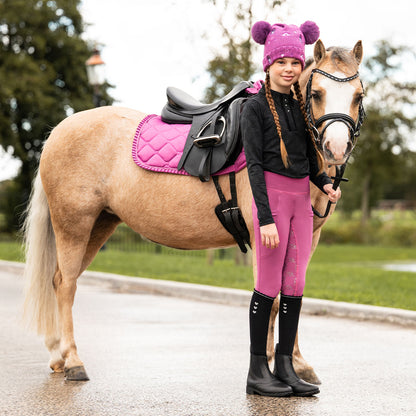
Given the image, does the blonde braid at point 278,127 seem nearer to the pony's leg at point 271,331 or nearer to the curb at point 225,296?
the pony's leg at point 271,331

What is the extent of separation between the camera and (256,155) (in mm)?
4297

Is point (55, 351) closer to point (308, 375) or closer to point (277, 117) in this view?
point (308, 375)

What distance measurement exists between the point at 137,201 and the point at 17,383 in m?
1.48

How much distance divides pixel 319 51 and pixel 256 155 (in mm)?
760

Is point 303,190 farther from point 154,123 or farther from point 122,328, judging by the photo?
point 122,328

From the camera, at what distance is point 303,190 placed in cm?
444

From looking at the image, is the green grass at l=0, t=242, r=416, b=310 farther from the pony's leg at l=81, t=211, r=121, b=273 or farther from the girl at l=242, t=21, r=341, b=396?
the girl at l=242, t=21, r=341, b=396

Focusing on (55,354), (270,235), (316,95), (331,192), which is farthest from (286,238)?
(55,354)

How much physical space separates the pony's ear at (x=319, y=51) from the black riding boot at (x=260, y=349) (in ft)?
4.90

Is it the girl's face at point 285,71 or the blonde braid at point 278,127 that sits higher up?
the girl's face at point 285,71

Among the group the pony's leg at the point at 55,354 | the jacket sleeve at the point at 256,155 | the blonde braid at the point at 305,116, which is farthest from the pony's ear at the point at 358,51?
the pony's leg at the point at 55,354

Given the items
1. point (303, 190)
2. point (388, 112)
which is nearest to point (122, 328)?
point (303, 190)

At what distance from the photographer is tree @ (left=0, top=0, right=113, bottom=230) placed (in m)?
33.3

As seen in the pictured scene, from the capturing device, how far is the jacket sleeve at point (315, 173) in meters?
4.55
